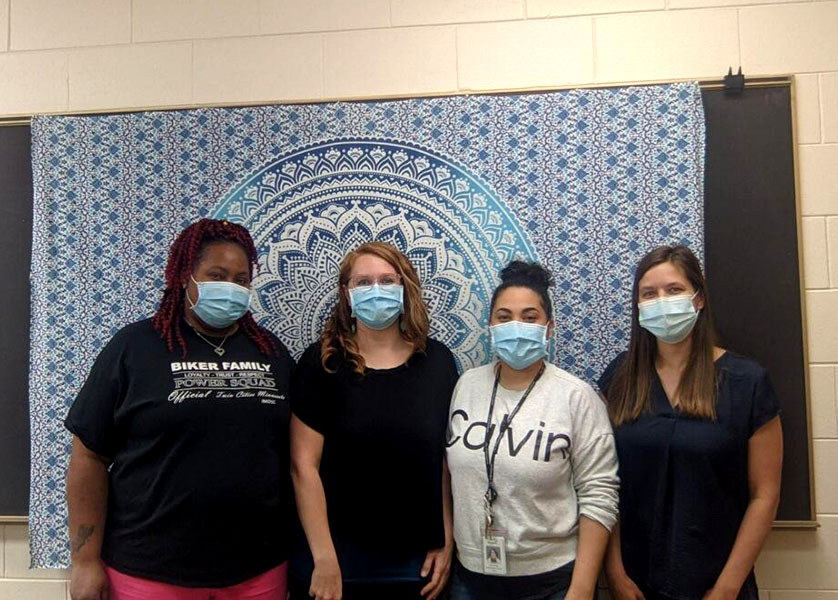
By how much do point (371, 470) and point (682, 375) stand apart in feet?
2.52

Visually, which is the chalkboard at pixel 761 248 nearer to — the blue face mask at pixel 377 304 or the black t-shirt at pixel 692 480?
the black t-shirt at pixel 692 480

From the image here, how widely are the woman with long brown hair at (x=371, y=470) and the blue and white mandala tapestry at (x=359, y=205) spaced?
1.11ft

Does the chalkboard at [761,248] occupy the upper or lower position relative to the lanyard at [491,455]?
upper

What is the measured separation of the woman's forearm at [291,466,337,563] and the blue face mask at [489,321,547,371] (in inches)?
21.3

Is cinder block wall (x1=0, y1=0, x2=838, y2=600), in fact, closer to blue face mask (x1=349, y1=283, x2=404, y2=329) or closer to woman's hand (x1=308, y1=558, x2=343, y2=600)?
blue face mask (x1=349, y1=283, x2=404, y2=329)

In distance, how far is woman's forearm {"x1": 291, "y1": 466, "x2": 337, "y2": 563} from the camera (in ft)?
4.86

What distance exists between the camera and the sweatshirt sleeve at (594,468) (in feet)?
4.67

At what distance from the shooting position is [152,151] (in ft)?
6.33

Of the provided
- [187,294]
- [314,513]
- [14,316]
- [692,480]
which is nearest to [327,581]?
[314,513]

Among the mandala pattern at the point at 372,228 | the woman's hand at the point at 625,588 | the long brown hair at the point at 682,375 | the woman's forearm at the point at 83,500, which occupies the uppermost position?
the mandala pattern at the point at 372,228

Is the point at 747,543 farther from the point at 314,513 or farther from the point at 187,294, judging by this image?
the point at 187,294

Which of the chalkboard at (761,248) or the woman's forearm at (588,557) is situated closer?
the woman's forearm at (588,557)

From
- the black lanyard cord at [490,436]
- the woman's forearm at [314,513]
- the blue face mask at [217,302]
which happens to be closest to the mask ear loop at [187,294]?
the blue face mask at [217,302]

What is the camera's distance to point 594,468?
1.44 m
